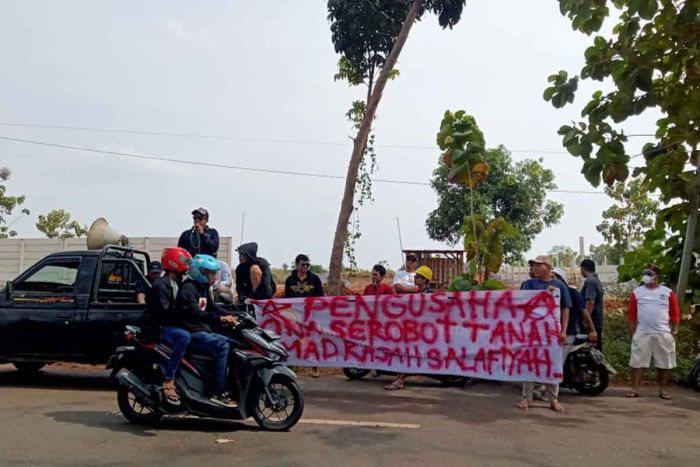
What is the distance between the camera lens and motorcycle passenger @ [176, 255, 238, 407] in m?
6.79

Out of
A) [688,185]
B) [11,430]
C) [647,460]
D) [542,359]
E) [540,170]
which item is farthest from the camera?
[540,170]

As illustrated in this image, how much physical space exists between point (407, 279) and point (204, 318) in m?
4.21

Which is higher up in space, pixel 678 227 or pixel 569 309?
pixel 678 227

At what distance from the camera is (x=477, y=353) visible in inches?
354

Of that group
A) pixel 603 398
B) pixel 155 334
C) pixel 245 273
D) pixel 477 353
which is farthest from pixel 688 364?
pixel 155 334

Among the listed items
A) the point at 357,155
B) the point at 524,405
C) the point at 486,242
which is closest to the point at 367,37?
the point at 357,155

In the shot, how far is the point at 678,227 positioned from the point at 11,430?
993cm

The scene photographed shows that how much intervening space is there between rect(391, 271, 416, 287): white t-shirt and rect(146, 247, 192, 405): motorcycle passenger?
407 cm

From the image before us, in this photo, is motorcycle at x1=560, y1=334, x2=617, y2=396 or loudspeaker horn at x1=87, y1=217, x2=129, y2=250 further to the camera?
loudspeaker horn at x1=87, y1=217, x2=129, y2=250

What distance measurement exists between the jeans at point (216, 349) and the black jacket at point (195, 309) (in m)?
0.11

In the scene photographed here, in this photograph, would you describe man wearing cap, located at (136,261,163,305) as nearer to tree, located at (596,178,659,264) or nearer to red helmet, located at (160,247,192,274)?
red helmet, located at (160,247,192,274)

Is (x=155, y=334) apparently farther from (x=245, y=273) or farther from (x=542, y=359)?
(x=542, y=359)

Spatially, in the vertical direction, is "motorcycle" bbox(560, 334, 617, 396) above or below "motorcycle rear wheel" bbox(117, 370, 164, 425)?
above

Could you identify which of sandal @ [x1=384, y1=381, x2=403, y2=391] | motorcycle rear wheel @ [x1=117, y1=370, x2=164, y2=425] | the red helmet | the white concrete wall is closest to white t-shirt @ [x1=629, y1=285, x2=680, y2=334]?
sandal @ [x1=384, y1=381, x2=403, y2=391]
